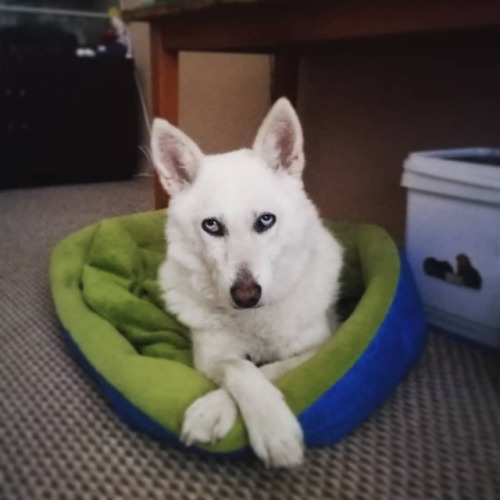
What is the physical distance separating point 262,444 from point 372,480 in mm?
197

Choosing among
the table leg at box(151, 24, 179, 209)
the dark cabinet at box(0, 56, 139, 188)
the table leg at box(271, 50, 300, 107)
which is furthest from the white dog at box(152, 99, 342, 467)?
the dark cabinet at box(0, 56, 139, 188)

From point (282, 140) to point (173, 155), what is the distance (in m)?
0.24

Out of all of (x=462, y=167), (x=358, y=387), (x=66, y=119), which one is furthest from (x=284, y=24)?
(x=66, y=119)

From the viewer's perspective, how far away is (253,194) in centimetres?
101

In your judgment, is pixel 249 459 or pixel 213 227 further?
pixel 213 227

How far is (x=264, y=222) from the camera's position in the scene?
1012 mm

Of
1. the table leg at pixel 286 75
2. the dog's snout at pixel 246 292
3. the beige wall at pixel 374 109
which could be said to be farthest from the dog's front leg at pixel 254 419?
the table leg at pixel 286 75

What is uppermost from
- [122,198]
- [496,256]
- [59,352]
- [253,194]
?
[253,194]

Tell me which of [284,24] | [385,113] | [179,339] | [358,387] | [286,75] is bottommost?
[179,339]

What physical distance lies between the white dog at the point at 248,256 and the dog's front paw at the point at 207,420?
→ 0.06m

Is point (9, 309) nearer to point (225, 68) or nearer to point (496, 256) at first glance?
point (496, 256)

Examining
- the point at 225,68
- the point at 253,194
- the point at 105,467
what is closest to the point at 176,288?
the point at 253,194

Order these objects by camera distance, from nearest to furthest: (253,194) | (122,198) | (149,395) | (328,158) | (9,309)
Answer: (149,395), (253,194), (9,309), (328,158), (122,198)

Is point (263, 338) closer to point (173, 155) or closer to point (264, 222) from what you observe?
point (264, 222)
